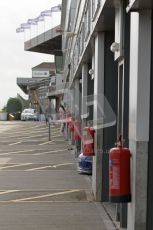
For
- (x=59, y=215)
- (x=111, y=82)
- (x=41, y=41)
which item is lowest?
(x=59, y=215)

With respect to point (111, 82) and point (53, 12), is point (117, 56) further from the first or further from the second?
point (53, 12)

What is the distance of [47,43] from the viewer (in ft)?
235

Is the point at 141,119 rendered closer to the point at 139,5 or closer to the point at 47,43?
the point at 139,5

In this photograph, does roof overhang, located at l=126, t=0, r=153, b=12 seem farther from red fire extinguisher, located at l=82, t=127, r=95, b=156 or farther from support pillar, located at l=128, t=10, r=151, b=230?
red fire extinguisher, located at l=82, t=127, r=95, b=156

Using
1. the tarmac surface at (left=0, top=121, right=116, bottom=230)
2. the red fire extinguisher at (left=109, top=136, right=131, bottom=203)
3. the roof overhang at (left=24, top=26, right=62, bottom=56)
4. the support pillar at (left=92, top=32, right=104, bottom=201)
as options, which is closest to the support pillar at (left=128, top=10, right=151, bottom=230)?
the red fire extinguisher at (left=109, top=136, right=131, bottom=203)

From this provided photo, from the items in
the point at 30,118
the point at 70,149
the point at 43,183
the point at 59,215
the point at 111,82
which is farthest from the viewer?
the point at 30,118

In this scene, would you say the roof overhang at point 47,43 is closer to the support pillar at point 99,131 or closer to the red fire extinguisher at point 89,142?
the red fire extinguisher at point 89,142

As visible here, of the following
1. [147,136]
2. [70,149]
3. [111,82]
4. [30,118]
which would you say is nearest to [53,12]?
[30,118]

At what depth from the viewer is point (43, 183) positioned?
13.8 meters

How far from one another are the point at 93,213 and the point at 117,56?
2763 millimetres

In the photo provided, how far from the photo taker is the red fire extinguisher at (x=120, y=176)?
6793mm

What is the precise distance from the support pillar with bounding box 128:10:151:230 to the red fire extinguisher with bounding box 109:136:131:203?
89mm

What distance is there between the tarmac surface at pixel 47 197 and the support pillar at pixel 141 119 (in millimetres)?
2079

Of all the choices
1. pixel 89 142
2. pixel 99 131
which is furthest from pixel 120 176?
pixel 89 142
